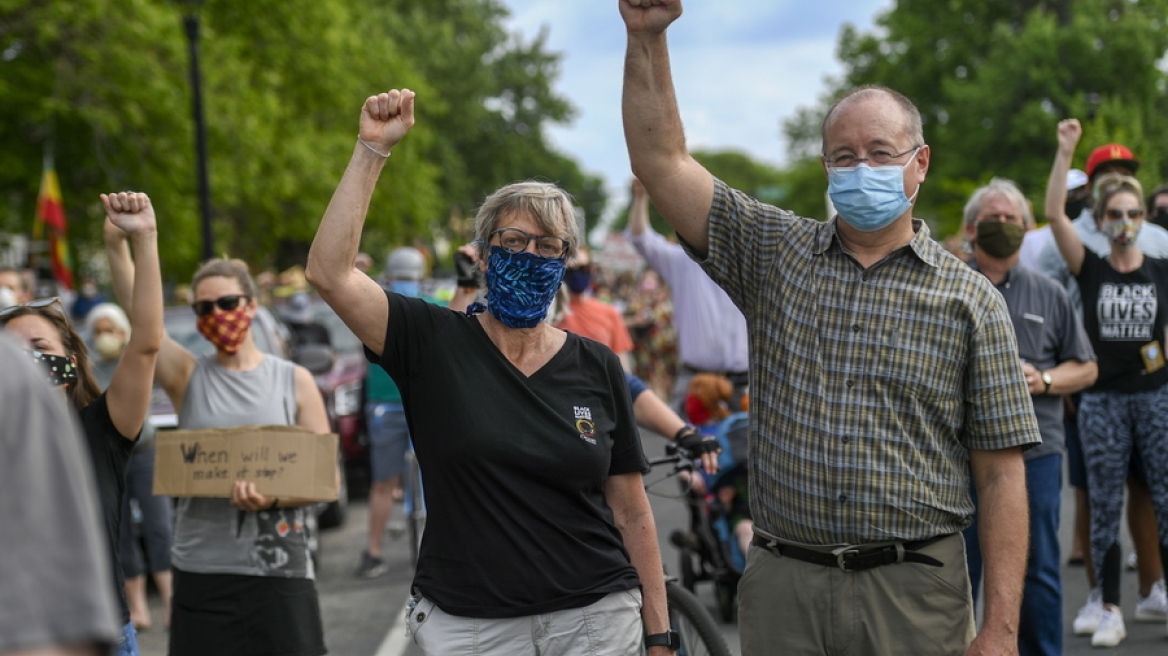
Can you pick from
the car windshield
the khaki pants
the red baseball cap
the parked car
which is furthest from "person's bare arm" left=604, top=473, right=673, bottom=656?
the car windshield

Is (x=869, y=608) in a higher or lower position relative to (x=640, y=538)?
lower

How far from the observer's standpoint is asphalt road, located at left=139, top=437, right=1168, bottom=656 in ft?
21.5

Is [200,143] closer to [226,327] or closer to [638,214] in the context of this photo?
[638,214]

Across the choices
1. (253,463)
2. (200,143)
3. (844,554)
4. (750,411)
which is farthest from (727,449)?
(200,143)

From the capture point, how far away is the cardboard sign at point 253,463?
4.81 m

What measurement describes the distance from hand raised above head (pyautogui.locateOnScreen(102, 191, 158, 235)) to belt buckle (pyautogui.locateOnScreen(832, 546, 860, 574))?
7.29 ft

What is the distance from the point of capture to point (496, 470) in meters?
3.21

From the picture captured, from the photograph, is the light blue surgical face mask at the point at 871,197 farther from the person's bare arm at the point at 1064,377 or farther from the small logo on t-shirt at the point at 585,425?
the person's bare arm at the point at 1064,377

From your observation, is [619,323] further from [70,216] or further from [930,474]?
[70,216]

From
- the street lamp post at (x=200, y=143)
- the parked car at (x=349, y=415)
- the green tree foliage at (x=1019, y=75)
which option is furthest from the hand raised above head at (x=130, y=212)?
the green tree foliage at (x=1019, y=75)

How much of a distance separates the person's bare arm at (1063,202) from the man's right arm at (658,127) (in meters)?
3.58

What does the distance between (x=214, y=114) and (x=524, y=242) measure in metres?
21.2

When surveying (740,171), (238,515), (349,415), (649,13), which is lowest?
(349,415)

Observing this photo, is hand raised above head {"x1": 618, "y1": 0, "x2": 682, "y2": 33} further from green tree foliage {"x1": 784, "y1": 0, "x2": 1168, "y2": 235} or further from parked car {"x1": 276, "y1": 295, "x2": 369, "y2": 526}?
green tree foliage {"x1": 784, "y1": 0, "x2": 1168, "y2": 235}
